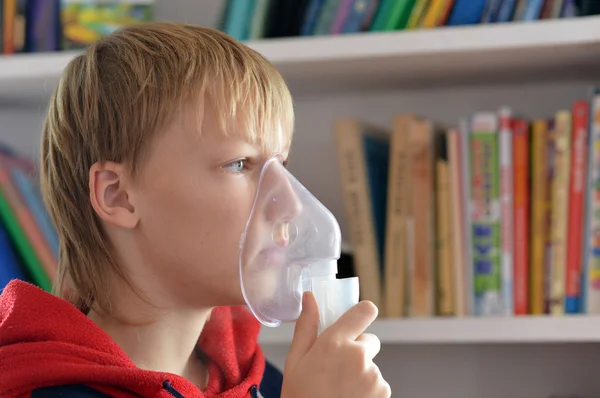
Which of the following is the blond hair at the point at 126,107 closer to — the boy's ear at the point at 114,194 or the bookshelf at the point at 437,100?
the boy's ear at the point at 114,194

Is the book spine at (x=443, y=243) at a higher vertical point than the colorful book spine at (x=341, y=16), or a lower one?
lower

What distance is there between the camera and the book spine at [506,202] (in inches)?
49.5

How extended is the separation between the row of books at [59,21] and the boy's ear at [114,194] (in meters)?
0.55

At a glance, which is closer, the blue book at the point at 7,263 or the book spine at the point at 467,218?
the book spine at the point at 467,218

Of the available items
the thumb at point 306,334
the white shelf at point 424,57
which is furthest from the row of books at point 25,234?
the thumb at point 306,334

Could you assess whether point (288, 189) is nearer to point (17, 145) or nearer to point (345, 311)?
point (345, 311)

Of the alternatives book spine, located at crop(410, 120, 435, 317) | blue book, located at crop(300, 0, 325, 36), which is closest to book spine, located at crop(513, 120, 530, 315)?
book spine, located at crop(410, 120, 435, 317)

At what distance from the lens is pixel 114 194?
909mm

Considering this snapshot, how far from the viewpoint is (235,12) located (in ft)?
4.43

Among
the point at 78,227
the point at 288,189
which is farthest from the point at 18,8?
the point at 288,189

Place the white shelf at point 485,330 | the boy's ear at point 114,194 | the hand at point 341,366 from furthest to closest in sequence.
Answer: the white shelf at point 485,330 < the boy's ear at point 114,194 < the hand at point 341,366

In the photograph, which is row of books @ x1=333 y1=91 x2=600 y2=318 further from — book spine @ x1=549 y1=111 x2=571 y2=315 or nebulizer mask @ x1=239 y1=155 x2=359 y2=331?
nebulizer mask @ x1=239 y1=155 x2=359 y2=331

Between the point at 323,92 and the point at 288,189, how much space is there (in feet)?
2.19

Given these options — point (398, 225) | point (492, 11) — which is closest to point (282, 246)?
point (398, 225)
